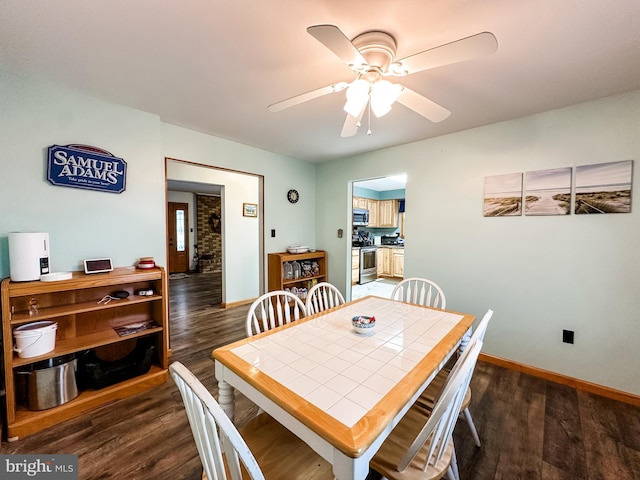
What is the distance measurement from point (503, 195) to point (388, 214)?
441 centimetres

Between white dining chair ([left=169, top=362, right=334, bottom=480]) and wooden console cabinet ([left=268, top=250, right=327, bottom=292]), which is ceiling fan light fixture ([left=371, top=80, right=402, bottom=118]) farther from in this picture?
wooden console cabinet ([left=268, top=250, right=327, bottom=292])

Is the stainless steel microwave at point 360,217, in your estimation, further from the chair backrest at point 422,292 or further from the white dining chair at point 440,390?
the white dining chair at point 440,390

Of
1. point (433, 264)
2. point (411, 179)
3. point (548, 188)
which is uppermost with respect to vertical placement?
point (411, 179)

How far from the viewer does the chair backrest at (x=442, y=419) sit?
883 mm

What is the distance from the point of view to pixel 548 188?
2270mm

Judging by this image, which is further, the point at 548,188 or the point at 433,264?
the point at 433,264

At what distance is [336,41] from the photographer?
104 cm

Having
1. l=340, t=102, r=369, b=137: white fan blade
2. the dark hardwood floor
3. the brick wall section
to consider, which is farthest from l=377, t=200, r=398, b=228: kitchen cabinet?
l=340, t=102, r=369, b=137: white fan blade

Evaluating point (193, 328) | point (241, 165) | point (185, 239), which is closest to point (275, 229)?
point (241, 165)

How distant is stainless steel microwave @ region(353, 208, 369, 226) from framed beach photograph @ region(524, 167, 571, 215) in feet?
12.1

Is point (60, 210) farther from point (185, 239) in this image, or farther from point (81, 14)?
point (185, 239)

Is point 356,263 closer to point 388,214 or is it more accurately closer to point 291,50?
point 388,214

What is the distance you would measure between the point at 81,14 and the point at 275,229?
267 cm

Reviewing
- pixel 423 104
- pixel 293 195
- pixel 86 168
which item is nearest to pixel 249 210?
pixel 293 195
